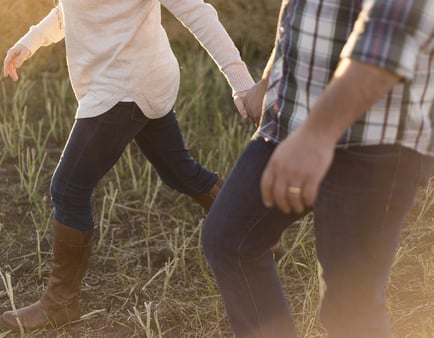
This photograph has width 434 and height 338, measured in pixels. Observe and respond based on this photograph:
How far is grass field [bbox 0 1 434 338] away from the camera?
2781 mm

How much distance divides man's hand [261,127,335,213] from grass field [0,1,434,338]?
1031mm

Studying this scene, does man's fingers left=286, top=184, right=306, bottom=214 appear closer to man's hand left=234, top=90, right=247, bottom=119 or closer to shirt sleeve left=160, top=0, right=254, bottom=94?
man's hand left=234, top=90, right=247, bottom=119

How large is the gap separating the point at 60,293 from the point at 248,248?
3.44 ft

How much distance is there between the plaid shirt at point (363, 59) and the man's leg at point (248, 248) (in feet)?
0.32

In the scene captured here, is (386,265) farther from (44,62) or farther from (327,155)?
(44,62)

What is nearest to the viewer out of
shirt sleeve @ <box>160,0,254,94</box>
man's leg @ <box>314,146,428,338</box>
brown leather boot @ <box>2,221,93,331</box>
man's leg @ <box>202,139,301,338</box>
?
man's leg @ <box>314,146,428,338</box>

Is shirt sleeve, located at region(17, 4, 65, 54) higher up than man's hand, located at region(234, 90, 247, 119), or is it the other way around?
shirt sleeve, located at region(17, 4, 65, 54)

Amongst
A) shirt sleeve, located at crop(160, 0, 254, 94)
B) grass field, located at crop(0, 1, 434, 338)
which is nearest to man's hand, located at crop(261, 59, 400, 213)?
shirt sleeve, located at crop(160, 0, 254, 94)

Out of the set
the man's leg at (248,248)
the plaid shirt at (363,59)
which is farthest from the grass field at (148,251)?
the plaid shirt at (363,59)

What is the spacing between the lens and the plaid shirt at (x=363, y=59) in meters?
1.50

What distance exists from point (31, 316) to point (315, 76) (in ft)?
4.68

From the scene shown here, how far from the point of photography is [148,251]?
10.2ft

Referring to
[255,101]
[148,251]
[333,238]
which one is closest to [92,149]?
[255,101]

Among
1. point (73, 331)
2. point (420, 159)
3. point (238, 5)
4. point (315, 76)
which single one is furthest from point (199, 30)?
point (238, 5)
